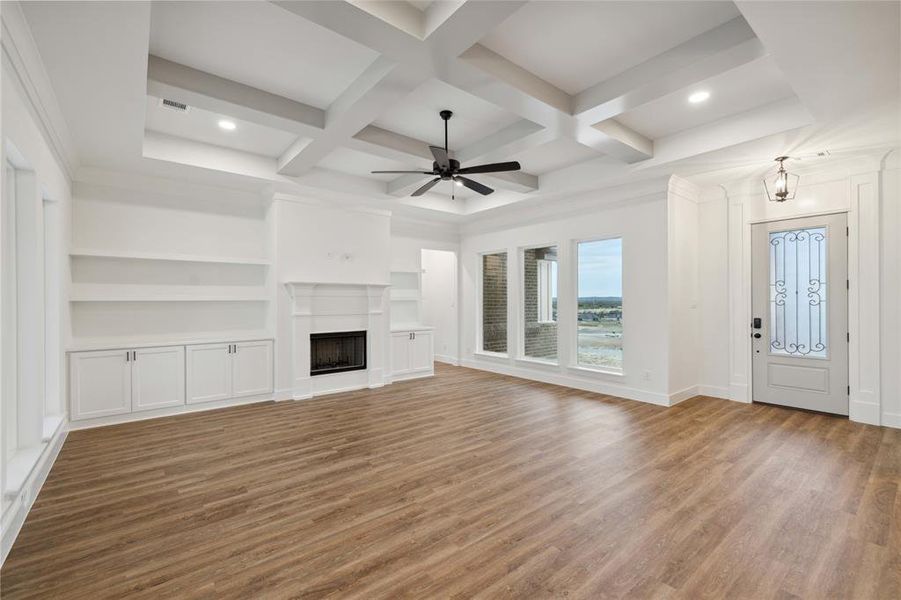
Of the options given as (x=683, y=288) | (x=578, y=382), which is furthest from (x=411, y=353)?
(x=683, y=288)

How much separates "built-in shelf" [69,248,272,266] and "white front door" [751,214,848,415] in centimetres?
645

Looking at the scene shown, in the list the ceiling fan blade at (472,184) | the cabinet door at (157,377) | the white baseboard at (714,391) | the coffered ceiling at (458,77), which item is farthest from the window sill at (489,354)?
the cabinet door at (157,377)

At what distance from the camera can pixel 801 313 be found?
197 inches

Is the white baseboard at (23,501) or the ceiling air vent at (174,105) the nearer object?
the white baseboard at (23,501)

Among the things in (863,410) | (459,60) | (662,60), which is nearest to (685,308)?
(863,410)

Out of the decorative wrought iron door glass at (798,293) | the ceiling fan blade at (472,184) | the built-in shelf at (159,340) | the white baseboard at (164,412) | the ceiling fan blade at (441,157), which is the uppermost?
the ceiling fan blade at (441,157)

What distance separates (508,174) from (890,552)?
4942mm

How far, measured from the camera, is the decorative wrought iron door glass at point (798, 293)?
487cm

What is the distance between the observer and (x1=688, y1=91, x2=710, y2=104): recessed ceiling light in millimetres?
3670

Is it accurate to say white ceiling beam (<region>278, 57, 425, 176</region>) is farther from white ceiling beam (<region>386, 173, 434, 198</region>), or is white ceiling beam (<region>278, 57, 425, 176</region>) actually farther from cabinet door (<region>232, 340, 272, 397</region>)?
cabinet door (<region>232, 340, 272, 397</region>)

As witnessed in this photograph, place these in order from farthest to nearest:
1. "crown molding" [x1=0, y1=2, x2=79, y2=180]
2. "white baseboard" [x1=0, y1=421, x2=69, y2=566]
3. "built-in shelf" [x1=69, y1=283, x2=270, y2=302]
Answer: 1. "built-in shelf" [x1=69, y1=283, x2=270, y2=302]
2. "white baseboard" [x1=0, y1=421, x2=69, y2=566]
3. "crown molding" [x1=0, y1=2, x2=79, y2=180]

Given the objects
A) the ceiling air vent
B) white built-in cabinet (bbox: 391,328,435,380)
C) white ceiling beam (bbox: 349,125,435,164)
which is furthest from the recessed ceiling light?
white built-in cabinet (bbox: 391,328,435,380)

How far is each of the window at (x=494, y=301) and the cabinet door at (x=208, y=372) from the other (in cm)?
442

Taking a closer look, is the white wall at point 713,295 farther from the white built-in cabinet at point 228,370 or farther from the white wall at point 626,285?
the white built-in cabinet at point 228,370
